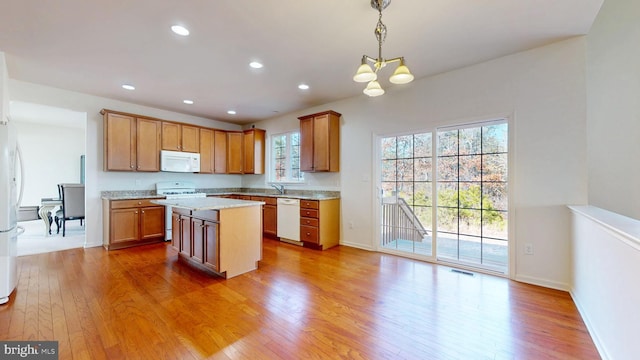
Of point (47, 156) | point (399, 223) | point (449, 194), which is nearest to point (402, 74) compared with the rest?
point (449, 194)

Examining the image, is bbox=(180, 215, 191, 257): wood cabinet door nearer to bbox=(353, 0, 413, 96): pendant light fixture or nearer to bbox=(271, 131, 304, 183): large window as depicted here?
bbox=(271, 131, 304, 183): large window

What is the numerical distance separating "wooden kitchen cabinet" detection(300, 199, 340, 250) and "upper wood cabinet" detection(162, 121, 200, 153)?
2.82 m

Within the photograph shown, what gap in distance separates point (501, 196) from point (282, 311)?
9.67ft

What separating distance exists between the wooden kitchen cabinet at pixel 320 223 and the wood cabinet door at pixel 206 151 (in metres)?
2.60

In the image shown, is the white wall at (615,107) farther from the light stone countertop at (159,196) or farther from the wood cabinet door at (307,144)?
the wood cabinet door at (307,144)

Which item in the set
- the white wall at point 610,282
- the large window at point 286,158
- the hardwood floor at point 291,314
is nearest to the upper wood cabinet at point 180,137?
the large window at point 286,158

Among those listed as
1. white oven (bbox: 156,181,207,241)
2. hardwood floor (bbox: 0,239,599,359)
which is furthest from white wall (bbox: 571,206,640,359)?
white oven (bbox: 156,181,207,241)

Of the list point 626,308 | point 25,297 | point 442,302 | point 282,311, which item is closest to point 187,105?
point 25,297

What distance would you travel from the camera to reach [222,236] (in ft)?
10.3

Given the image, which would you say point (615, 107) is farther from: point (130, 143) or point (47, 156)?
point (47, 156)

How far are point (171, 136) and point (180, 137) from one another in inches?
6.9

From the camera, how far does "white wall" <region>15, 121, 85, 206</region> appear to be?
263 inches

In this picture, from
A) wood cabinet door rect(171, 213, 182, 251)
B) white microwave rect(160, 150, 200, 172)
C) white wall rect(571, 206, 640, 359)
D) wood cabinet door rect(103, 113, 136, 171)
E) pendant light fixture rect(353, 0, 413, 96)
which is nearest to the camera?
white wall rect(571, 206, 640, 359)

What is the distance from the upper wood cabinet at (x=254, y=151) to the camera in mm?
6227
